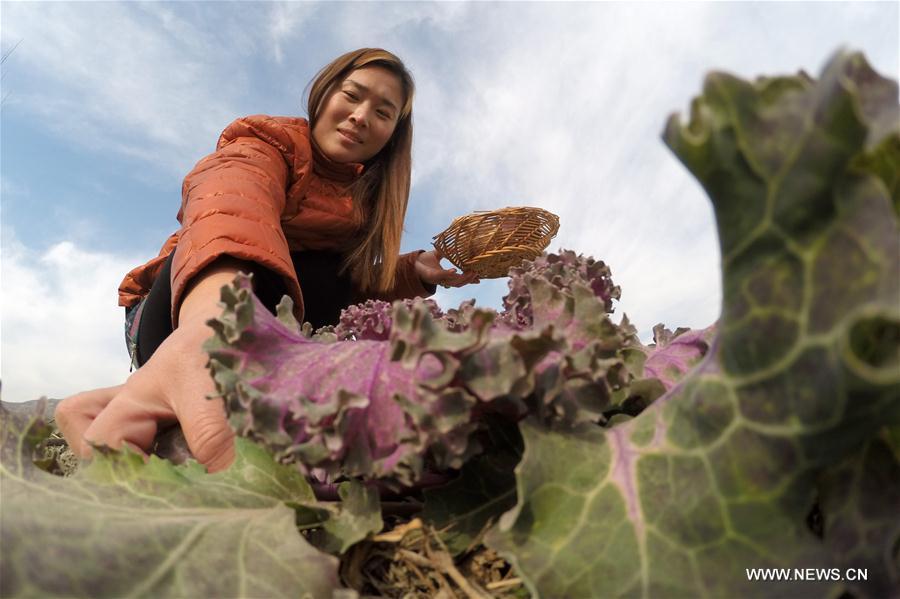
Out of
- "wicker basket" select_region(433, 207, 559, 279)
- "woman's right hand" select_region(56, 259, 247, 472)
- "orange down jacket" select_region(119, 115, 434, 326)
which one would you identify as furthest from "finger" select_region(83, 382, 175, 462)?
"wicker basket" select_region(433, 207, 559, 279)

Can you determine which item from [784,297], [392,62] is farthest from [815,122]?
[392,62]

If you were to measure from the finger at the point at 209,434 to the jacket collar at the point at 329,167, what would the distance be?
1.93 meters

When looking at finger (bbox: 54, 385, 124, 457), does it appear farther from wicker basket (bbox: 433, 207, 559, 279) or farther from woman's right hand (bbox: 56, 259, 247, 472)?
wicker basket (bbox: 433, 207, 559, 279)

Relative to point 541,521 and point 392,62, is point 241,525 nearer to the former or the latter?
point 541,521

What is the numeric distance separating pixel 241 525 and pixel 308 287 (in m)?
2.37

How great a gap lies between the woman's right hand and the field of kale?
257mm

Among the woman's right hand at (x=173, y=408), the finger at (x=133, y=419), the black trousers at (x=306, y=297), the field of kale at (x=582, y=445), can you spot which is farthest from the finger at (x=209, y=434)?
the black trousers at (x=306, y=297)

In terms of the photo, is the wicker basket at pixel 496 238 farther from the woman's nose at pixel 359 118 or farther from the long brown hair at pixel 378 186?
the woman's nose at pixel 359 118

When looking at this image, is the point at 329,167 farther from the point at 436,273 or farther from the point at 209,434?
the point at 209,434

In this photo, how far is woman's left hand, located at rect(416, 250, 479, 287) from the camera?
3.75m

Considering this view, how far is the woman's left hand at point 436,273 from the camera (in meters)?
3.75

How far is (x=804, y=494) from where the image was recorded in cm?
56

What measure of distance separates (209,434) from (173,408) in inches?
8.0

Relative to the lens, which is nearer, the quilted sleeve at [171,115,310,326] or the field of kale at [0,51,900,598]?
the field of kale at [0,51,900,598]
